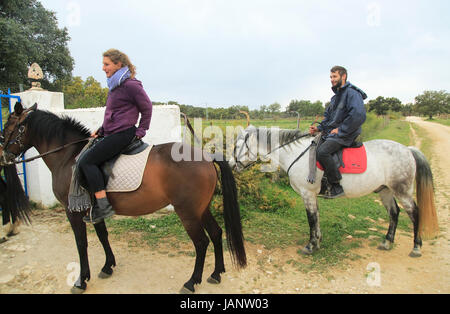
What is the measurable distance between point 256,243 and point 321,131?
2.22 m

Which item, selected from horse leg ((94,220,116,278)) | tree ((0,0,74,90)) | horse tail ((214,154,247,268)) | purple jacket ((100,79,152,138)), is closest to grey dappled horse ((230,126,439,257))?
horse tail ((214,154,247,268))

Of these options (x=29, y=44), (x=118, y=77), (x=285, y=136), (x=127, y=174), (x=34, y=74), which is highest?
(x=29, y=44)

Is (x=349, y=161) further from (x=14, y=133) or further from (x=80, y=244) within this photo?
(x=14, y=133)

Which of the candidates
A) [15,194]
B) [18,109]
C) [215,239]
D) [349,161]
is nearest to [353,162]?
[349,161]

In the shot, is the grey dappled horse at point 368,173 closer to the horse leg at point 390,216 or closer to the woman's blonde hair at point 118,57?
the horse leg at point 390,216

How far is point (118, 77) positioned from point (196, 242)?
2.12 meters

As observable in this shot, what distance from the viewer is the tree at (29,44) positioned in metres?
14.7

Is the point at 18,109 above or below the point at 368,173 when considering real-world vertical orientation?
above

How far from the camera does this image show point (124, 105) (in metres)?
3.12

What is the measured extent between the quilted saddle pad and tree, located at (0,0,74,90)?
16277 mm

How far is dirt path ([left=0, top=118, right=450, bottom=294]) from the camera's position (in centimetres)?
342

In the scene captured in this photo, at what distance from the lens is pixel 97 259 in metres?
4.12

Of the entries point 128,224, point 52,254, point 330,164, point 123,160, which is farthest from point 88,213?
point 330,164

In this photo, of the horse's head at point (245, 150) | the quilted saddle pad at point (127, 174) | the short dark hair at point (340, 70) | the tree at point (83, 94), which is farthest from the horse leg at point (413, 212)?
the tree at point (83, 94)
